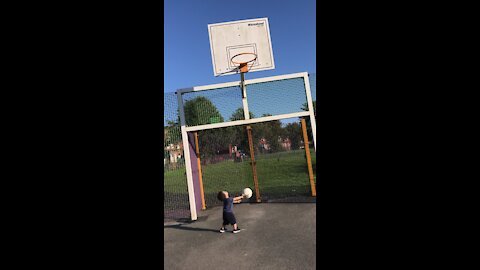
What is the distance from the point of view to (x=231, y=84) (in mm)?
6434

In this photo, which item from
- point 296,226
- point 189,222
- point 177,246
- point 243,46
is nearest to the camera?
point 177,246

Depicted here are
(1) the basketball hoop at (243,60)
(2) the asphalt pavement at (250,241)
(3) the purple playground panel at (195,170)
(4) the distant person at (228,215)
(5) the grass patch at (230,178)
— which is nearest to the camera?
(2) the asphalt pavement at (250,241)

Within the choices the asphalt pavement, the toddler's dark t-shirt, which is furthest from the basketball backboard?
the asphalt pavement

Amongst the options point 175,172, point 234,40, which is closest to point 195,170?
point 175,172

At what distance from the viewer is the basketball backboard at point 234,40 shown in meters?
6.45

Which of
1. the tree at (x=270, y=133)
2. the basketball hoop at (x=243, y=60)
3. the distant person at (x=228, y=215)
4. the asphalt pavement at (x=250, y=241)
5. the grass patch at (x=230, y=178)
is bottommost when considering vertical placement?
the asphalt pavement at (x=250, y=241)

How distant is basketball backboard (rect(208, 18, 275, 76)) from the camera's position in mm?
6445

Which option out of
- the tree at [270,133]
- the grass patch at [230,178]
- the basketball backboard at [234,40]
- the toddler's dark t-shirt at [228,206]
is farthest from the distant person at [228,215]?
the basketball backboard at [234,40]

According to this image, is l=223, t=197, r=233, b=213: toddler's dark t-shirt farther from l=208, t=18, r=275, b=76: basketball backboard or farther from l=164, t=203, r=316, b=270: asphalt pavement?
l=208, t=18, r=275, b=76: basketball backboard

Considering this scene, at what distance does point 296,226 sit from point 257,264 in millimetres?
1643

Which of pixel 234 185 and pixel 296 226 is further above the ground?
pixel 234 185

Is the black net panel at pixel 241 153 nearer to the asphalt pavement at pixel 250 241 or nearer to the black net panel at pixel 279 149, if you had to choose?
the black net panel at pixel 279 149
